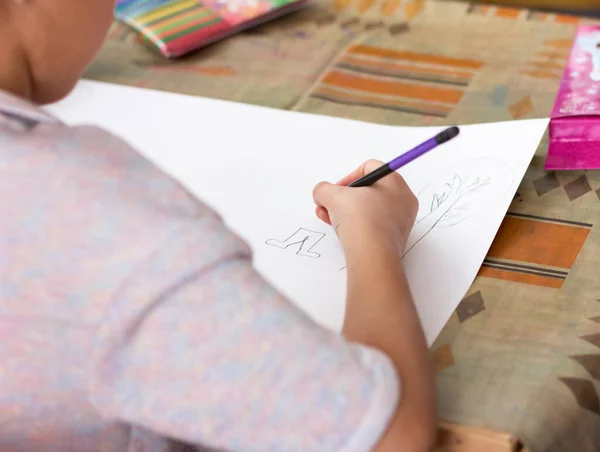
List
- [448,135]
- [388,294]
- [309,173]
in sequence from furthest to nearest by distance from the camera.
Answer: [309,173]
[448,135]
[388,294]

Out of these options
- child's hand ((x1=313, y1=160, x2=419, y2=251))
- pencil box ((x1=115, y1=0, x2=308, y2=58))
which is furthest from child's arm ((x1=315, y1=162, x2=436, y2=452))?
pencil box ((x1=115, y1=0, x2=308, y2=58))

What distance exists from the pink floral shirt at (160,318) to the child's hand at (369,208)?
0.15 metres

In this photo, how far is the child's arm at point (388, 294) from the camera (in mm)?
445

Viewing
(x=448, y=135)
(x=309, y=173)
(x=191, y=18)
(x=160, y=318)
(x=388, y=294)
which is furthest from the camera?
(x=191, y=18)

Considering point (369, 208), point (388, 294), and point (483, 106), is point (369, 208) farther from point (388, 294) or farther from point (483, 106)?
point (483, 106)

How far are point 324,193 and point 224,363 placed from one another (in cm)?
27

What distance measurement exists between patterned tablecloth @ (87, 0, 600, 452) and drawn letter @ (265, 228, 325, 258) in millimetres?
129

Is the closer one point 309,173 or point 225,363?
point 225,363

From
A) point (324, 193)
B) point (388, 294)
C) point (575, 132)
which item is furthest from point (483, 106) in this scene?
point (388, 294)

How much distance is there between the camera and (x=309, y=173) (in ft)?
2.35

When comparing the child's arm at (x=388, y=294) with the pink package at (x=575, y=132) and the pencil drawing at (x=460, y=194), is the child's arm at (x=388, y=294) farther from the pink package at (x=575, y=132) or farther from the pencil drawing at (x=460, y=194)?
the pink package at (x=575, y=132)

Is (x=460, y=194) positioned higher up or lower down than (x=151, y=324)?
lower down

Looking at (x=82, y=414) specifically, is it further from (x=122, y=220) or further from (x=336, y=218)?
(x=336, y=218)

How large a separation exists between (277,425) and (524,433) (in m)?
0.17
